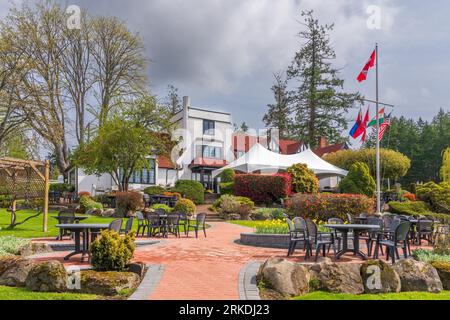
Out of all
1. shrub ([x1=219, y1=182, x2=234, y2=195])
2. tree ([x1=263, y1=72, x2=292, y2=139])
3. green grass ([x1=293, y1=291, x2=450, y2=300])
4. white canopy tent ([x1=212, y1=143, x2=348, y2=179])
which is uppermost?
tree ([x1=263, y1=72, x2=292, y2=139])

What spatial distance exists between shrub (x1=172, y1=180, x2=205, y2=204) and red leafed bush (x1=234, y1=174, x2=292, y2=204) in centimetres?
296

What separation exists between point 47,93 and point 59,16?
1845 cm

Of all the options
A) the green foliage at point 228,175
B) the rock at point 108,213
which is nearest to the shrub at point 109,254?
the rock at point 108,213

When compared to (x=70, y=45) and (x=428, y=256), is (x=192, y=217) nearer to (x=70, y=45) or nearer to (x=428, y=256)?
(x=428, y=256)

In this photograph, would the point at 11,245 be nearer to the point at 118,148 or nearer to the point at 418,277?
the point at 418,277

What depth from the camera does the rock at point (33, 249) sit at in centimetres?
1024

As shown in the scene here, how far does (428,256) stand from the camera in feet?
30.1

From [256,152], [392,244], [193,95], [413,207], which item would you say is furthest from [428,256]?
[193,95]

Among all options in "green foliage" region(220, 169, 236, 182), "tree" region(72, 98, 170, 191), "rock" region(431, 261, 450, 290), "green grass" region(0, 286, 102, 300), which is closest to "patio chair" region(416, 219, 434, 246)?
"rock" region(431, 261, 450, 290)

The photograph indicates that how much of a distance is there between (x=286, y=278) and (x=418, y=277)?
223 cm

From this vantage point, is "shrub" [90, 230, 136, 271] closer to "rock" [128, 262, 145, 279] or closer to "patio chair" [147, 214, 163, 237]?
"rock" [128, 262, 145, 279]

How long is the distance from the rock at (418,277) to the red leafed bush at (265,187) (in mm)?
19545

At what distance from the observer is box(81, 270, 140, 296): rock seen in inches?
265

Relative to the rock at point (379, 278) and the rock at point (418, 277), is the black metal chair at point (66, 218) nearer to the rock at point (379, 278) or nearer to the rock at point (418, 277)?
the rock at point (379, 278)
